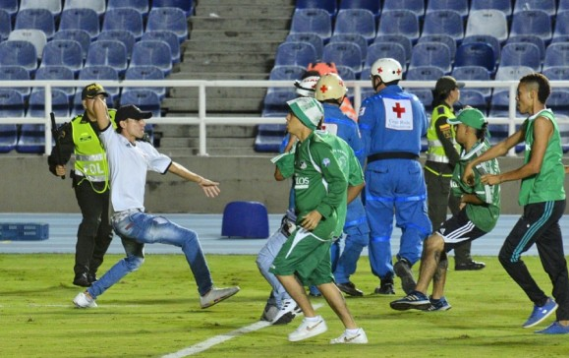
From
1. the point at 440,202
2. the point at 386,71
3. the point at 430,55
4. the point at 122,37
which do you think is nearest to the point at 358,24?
the point at 430,55

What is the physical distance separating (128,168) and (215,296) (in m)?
1.23

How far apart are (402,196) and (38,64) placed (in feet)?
43.2

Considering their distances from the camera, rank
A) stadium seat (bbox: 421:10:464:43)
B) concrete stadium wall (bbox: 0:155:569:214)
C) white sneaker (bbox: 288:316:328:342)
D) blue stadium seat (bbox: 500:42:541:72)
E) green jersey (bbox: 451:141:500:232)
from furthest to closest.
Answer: stadium seat (bbox: 421:10:464:43)
blue stadium seat (bbox: 500:42:541:72)
concrete stadium wall (bbox: 0:155:569:214)
green jersey (bbox: 451:141:500:232)
white sneaker (bbox: 288:316:328:342)

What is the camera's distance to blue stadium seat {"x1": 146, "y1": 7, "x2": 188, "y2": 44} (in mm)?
25938

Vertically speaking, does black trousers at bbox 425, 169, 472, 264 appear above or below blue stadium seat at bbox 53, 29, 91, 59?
below

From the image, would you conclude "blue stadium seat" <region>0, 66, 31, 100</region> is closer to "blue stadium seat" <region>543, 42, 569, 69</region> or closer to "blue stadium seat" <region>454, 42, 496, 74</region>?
"blue stadium seat" <region>454, 42, 496, 74</region>

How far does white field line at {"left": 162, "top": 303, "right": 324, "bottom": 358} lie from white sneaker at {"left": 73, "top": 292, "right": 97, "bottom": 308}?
1.72m

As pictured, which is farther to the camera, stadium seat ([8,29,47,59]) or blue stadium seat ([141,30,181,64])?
stadium seat ([8,29,47,59])

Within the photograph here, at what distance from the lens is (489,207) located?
471 inches

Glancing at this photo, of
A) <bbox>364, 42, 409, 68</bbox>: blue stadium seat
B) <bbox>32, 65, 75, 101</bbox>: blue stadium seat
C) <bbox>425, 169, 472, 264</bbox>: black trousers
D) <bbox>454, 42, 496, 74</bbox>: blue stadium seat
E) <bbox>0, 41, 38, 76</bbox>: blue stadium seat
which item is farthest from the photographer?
<bbox>0, 41, 38, 76</bbox>: blue stadium seat

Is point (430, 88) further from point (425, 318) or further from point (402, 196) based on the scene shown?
point (425, 318)

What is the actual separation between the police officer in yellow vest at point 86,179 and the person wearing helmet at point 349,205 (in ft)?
7.18

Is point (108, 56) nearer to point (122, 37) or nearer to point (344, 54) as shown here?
point (122, 37)

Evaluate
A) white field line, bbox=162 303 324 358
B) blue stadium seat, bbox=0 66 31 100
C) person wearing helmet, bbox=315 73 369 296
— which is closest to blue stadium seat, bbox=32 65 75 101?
blue stadium seat, bbox=0 66 31 100
